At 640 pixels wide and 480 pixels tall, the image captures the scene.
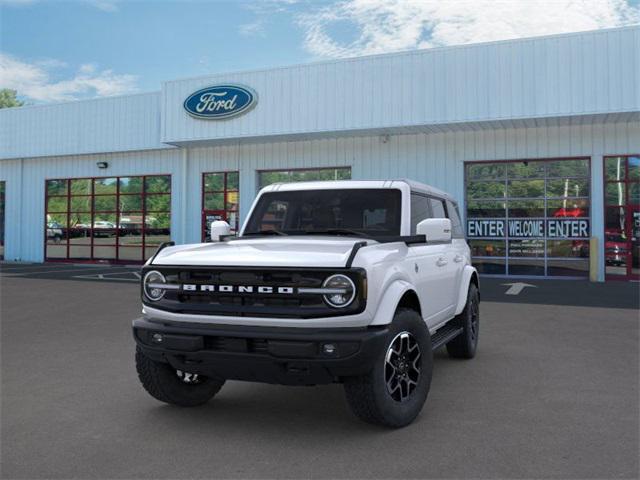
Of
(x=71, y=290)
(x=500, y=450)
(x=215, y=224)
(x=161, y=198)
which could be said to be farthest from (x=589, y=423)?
(x=161, y=198)

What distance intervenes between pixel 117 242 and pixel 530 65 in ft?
53.3

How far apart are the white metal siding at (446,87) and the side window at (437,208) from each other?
34.7 ft

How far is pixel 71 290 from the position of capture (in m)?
13.7

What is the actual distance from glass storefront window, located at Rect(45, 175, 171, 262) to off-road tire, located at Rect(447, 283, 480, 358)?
16.7 m

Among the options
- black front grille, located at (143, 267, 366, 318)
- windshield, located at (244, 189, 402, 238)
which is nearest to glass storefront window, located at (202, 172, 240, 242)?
windshield, located at (244, 189, 402, 238)

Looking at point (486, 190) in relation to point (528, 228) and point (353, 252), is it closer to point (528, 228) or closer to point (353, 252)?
point (528, 228)

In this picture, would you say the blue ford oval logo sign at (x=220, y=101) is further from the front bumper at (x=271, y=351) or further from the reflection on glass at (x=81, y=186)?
the front bumper at (x=271, y=351)

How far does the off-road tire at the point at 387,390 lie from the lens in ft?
12.5

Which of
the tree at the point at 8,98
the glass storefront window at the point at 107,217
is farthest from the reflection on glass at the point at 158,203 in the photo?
the tree at the point at 8,98

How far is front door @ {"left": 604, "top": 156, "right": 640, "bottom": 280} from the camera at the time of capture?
16312 mm

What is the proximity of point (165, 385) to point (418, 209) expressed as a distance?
2.65 m

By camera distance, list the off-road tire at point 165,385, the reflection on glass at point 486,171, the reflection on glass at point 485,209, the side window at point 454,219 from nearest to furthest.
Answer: the off-road tire at point 165,385 < the side window at point 454,219 < the reflection on glass at point 486,171 < the reflection on glass at point 485,209

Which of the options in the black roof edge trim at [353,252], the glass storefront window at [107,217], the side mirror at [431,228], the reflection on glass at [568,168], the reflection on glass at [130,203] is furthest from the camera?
the reflection on glass at [130,203]

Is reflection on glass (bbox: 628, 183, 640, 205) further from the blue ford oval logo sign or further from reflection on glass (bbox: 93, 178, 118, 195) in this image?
reflection on glass (bbox: 93, 178, 118, 195)
